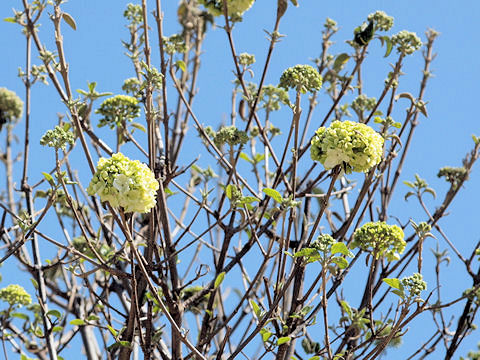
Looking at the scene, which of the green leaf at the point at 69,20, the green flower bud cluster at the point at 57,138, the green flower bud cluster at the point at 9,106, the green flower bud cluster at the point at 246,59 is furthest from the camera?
the green flower bud cluster at the point at 9,106

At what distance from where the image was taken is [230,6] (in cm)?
414

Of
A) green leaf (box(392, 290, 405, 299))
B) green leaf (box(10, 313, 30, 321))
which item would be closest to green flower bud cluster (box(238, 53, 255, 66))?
green leaf (box(392, 290, 405, 299))

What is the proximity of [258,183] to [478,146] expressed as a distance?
5.34 feet

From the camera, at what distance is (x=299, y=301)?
3.29 metres

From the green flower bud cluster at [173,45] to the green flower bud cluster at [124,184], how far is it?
1984mm

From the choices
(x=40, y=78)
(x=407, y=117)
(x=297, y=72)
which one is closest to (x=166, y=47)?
(x=40, y=78)

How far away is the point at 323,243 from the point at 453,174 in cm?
218

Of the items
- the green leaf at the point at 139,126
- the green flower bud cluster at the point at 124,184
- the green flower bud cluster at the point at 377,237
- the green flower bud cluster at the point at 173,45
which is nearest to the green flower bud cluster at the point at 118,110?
the green leaf at the point at 139,126

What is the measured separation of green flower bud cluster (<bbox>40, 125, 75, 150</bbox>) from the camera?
9.78 feet

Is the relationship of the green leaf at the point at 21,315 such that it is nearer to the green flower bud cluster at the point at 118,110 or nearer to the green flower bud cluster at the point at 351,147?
the green flower bud cluster at the point at 118,110

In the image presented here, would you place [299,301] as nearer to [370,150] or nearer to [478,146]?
[370,150]

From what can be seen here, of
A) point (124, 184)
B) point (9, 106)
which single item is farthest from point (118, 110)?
point (9, 106)

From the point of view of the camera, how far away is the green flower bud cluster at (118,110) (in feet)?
12.8

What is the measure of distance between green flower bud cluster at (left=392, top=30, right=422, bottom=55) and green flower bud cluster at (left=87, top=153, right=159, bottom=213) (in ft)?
7.52
